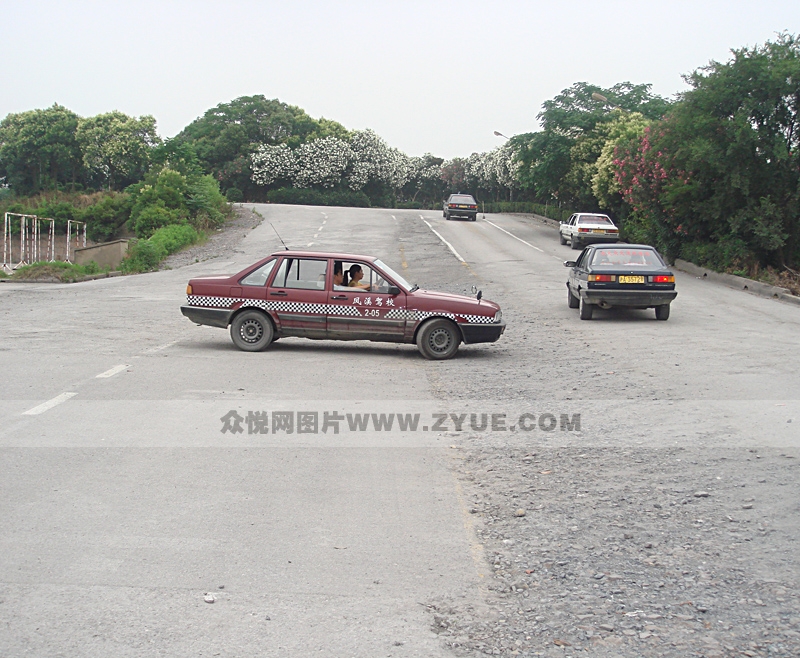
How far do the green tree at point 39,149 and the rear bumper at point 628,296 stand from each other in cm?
7389

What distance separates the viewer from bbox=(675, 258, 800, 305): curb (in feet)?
75.7

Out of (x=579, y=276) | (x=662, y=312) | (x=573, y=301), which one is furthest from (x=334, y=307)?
(x=573, y=301)

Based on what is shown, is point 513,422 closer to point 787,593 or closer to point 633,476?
point 633,476

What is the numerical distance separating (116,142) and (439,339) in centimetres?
7549

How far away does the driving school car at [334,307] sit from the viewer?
13320 mm

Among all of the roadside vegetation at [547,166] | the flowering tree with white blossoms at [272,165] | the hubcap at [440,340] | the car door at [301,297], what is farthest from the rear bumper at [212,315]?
the flowering tree with white blossoms at [272,165]

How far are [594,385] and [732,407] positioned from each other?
6.45 ft

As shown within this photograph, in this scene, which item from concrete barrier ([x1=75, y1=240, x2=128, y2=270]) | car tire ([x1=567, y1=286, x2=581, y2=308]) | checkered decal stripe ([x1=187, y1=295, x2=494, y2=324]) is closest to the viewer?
checkered decal stripe ([x1=187, y1=295, x2=494, y2=324])

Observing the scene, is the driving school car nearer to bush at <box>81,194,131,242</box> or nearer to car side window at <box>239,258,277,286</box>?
car side window at <box>239,258,277,286</box>

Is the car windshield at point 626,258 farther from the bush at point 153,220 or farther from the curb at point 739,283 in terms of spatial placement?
the bush at point 153,220

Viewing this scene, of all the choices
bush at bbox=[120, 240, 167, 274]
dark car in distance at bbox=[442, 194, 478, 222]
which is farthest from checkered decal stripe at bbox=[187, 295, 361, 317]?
dark car in distance at bbox=[442, 194, 478, 222]

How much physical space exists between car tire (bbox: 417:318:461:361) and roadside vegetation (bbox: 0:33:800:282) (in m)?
15.5

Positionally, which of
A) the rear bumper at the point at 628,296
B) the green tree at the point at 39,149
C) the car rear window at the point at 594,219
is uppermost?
the green tree at the point at 39,149

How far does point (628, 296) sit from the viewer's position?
1736cm
